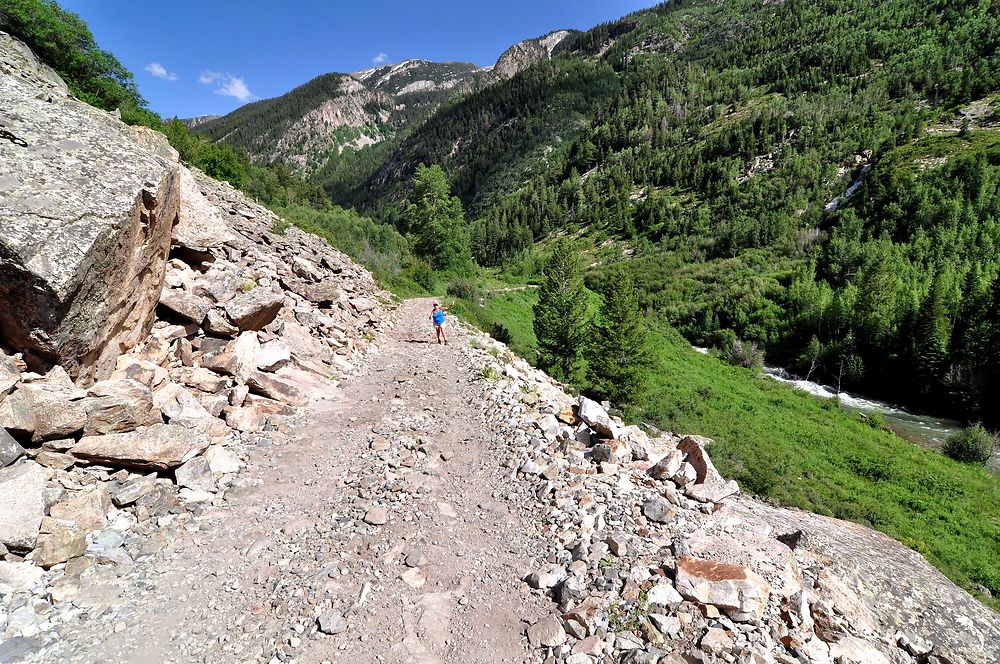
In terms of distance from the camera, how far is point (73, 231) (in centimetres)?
692

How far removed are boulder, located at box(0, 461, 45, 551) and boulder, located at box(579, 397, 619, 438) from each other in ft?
29.4

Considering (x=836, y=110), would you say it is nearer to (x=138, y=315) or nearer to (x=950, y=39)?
(x=950, y=39)

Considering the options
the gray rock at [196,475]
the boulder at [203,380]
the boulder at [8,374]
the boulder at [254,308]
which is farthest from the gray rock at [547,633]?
the boulder at [254,308]

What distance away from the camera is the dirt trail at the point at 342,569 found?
482 centimetres

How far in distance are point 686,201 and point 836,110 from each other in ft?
153

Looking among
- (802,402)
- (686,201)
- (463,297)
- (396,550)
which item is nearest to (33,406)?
(396,550)

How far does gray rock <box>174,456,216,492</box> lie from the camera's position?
7.20m

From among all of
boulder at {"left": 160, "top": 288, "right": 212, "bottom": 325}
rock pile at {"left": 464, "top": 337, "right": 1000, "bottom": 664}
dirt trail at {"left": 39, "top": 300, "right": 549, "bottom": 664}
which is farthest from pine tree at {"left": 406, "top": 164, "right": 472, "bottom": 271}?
rock pile at {"left": 464, "top": 337, "right": 1000, "bottom": 664}

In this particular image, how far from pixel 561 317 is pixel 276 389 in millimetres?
19218

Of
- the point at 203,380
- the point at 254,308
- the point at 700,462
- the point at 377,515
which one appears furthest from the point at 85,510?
the point at 700,462

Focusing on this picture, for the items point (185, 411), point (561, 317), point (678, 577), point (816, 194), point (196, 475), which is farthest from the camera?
point (816, 194)

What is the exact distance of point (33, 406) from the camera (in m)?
6.32

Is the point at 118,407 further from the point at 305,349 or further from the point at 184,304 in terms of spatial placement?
the point at 305,349

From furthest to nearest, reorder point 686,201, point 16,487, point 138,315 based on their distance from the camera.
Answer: point 686,201, point 138,315, point 16,487
